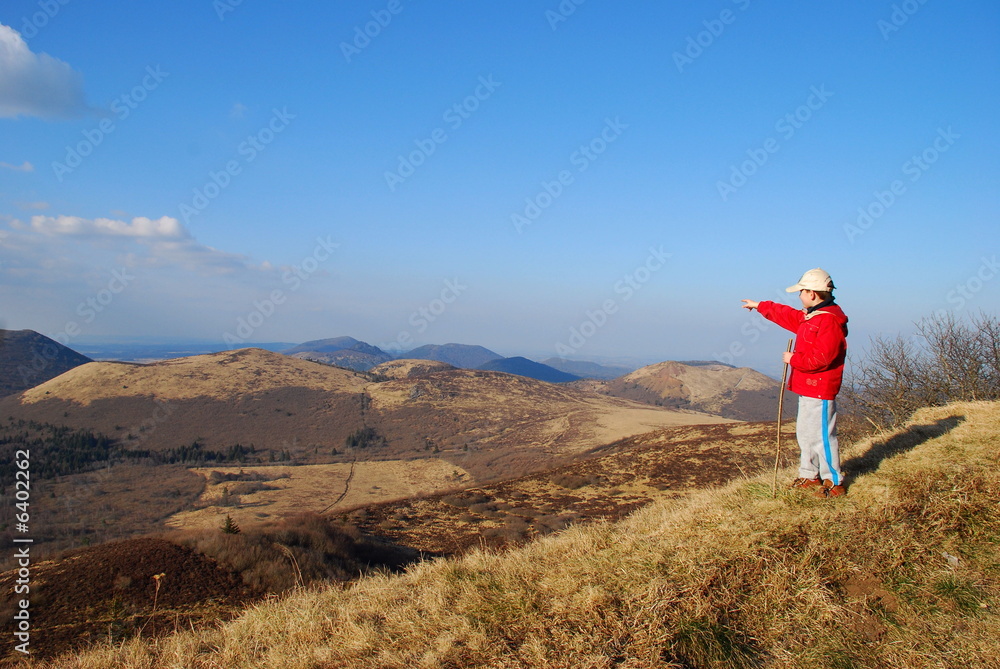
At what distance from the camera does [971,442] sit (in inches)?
260

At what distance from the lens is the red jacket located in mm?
5773

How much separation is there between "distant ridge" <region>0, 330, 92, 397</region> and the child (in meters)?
139

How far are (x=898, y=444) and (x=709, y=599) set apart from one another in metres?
5.08

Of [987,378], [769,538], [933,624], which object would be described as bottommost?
[933,624]

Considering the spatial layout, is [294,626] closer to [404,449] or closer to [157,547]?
[157,547]

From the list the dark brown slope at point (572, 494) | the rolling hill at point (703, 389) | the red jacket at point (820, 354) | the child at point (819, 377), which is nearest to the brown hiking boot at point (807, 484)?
the child at point (819, 377)

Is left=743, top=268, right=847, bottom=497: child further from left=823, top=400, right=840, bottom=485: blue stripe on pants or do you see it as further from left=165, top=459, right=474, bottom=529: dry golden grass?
left=165, top=459, right=474, bottom=529: dry golden grass

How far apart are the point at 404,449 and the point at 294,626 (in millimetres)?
65432

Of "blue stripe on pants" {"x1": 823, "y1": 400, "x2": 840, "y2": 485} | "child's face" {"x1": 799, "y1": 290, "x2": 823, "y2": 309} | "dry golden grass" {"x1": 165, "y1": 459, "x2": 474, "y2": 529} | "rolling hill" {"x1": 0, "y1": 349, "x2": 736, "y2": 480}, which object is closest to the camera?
"blue stripe on pants" {"x1": 823, "y1": 400, "x2": 840, "y2": 485}

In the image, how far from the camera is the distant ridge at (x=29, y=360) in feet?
363

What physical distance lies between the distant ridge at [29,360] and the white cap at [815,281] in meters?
139

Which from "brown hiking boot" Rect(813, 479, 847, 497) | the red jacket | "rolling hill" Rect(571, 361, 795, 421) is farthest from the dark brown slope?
"rolling hill" Rect(571, 361, 795, 421)

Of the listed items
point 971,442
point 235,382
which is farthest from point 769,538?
point 235,382

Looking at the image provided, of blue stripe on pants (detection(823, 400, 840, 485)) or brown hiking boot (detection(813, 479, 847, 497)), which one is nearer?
brown hiking boot (detection(813, 479, 847, 497))
